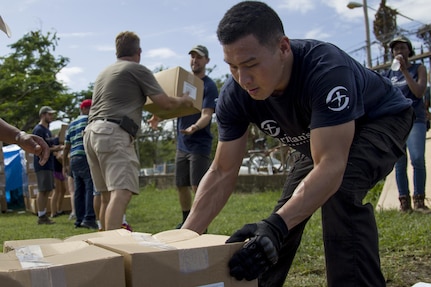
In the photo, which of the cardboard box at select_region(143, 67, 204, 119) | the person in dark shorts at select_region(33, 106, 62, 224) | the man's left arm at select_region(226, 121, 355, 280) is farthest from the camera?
the person in dark shorts at select_region(33, 106, 62, 224)

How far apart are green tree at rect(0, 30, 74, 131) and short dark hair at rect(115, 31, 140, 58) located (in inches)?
581

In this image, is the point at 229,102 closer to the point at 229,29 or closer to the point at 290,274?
the point at 229,29

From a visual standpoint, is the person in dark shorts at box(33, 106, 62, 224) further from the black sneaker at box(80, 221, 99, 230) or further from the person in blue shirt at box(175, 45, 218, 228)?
the person in blue shirt at box(175, 45, 218, 228)

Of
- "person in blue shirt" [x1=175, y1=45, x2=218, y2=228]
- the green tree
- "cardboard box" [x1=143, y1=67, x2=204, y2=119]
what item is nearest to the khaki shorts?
"cardboard box" [x1=143, y1=67, x2=204, y2=119]

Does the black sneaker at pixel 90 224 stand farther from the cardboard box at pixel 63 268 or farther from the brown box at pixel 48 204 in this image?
the cardboard box at pixel 63 268

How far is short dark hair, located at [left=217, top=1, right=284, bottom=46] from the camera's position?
1.88 m

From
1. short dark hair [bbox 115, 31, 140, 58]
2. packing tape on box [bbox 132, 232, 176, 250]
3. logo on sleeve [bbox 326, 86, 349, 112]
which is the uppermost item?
short dark hair [bbox 115, 31, 140, 58]

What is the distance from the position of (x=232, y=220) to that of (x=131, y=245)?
14.8ft

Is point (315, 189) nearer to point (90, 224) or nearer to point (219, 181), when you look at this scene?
point (219, 181)

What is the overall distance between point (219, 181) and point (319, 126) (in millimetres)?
645

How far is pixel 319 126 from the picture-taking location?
6.16 feet

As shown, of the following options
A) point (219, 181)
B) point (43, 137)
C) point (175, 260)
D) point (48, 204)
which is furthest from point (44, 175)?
point (175, 260)

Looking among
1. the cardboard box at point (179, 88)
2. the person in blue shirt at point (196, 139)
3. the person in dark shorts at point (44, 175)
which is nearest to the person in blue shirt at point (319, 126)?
the cardboard box at point (179, 88)

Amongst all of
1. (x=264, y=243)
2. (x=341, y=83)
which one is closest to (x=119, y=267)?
(x=264, y=243)
